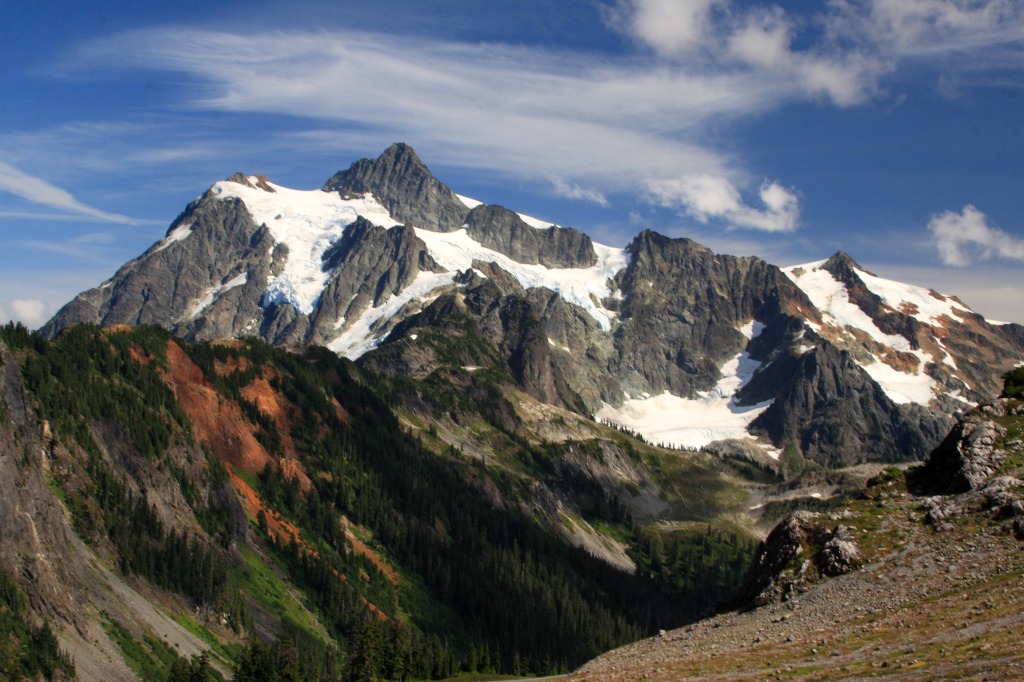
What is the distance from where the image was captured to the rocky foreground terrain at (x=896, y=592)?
→ 48.8 m

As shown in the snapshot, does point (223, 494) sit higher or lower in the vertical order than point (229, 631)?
higher

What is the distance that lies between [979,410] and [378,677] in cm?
8022

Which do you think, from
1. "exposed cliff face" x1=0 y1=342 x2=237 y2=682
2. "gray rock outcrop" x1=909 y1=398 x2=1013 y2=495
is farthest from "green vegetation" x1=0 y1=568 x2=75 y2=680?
"gray rock outcrop" x1=909 y1=398 x2=1013 y2=495

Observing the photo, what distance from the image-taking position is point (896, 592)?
5978cm

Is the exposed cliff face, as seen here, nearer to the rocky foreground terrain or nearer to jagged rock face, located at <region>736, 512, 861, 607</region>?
the rocky foreground terrain

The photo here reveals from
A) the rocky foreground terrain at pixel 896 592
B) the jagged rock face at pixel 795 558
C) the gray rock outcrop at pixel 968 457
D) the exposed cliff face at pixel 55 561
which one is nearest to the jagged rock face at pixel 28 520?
the exposed cliff face at pixel 55 561

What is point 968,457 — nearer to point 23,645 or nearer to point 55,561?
point 23,645

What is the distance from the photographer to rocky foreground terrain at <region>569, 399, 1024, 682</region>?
48844 mm

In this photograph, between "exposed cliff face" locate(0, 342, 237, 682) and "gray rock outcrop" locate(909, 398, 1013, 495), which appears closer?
"gray rock outcrop" locate(909, 398, 1013, 495)

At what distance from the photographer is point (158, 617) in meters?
138

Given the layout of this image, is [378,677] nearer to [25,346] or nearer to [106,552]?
[106,552]

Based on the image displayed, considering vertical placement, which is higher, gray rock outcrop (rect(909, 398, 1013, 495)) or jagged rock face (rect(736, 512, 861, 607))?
gray rock outcrop (rect(909, 398, 1013, 495))

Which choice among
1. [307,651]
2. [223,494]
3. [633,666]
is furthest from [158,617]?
[633,666]

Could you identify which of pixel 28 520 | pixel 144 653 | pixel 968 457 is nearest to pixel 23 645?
pixel 144 653
